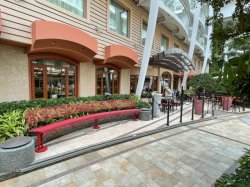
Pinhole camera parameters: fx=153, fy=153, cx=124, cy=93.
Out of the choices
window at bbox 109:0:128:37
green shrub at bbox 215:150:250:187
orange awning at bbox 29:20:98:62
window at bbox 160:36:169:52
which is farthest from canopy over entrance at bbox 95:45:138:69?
green shrub at bbox 215:150:250:187

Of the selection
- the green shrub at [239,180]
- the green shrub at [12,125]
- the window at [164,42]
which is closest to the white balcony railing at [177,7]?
the window at [164,42]

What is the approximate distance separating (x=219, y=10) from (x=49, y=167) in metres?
4.63

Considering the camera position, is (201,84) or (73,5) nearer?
(73,5)

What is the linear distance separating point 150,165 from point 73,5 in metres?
7.44

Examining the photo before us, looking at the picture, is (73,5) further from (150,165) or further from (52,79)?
(150,165)

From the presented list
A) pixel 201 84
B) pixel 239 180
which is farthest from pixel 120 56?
pixel 239 180

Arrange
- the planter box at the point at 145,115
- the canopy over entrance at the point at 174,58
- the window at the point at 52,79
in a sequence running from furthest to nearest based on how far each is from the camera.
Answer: the canopy over entrance at the point at 174,58 → the planter box at the point at 145,115 → the window at the point at 52,79

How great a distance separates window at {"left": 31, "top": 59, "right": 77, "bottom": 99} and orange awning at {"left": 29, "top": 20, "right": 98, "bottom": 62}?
0.64m

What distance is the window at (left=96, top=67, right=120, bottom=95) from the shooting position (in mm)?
9109

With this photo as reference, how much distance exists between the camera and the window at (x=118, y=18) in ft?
30.1

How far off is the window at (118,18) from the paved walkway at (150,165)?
7.04 meters

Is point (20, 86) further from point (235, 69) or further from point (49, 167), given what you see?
point (235, 69)

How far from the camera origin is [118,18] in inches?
381

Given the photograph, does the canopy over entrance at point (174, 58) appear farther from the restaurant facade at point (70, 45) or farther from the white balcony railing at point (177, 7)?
the white balcony railing at point (177, 7)
